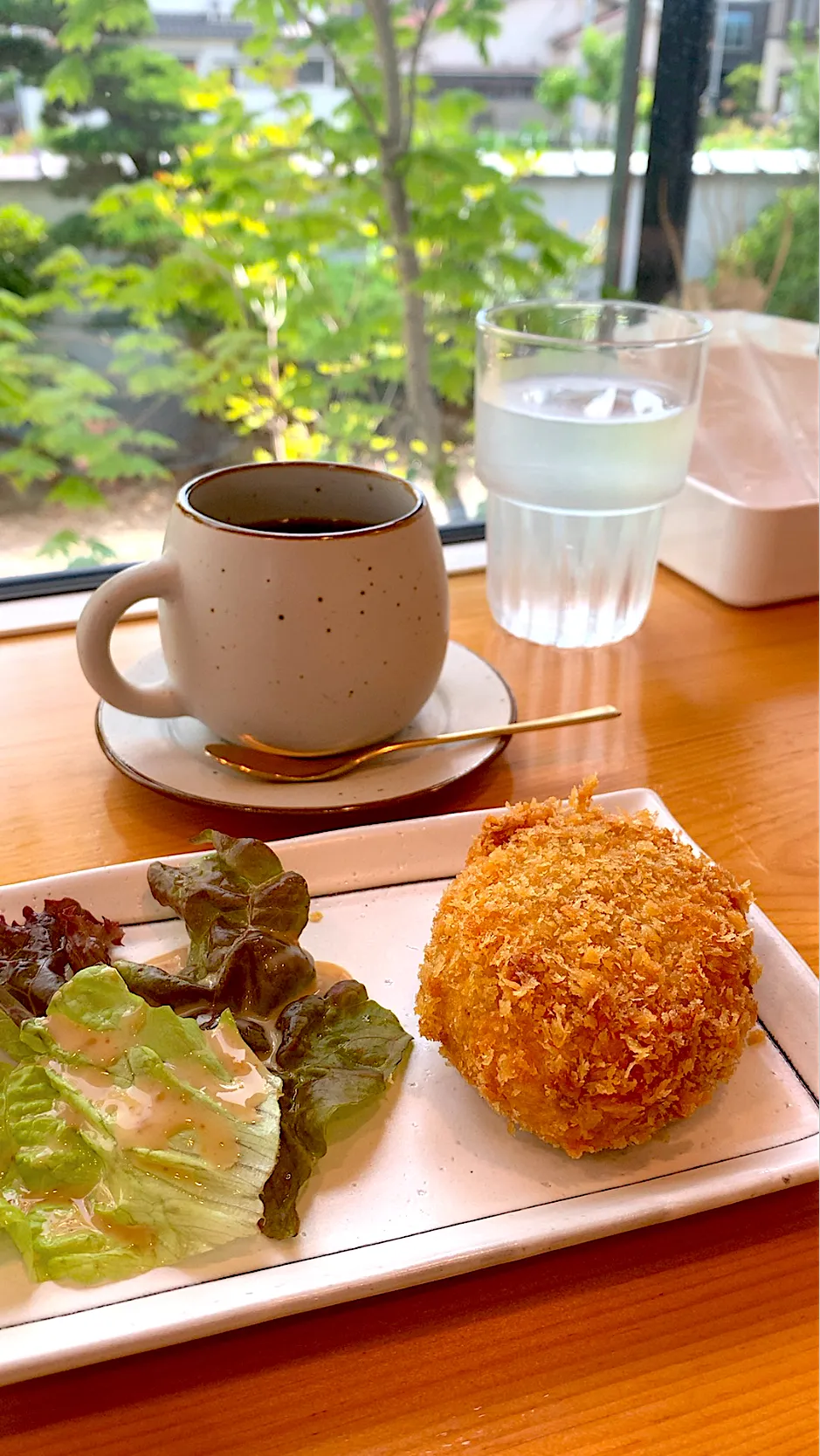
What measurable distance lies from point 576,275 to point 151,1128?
1.98 meters

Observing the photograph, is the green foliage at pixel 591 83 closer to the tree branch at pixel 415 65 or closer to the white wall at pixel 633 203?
the white wall at pixel 633 203

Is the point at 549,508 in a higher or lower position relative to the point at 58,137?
lower

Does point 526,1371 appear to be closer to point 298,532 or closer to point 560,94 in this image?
point 298,532

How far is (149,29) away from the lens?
1.84 m

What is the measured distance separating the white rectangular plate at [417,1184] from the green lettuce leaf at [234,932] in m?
0.03

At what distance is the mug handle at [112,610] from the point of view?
2.73ft

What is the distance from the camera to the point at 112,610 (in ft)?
2.74

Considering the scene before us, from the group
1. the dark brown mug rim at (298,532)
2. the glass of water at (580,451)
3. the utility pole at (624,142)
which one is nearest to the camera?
the dark brown mug rim at (298,532)

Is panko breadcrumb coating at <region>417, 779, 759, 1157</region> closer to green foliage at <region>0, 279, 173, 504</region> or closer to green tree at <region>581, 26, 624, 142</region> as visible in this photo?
green foliage at <region>0, 279, 173, 504</region>

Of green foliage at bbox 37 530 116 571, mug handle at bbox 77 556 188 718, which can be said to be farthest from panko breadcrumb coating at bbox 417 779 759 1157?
green foliage at bbox 37 530 116 571

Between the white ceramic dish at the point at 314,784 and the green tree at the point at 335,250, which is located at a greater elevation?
the green tree at the point at 335,250

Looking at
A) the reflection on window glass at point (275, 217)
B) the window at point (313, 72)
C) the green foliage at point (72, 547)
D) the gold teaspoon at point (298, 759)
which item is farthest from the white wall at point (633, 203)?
the gold teaspoon at point (298, 759)

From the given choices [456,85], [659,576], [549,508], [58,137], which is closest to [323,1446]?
[549,508]

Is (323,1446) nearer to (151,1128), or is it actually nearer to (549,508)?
(151,1128)
